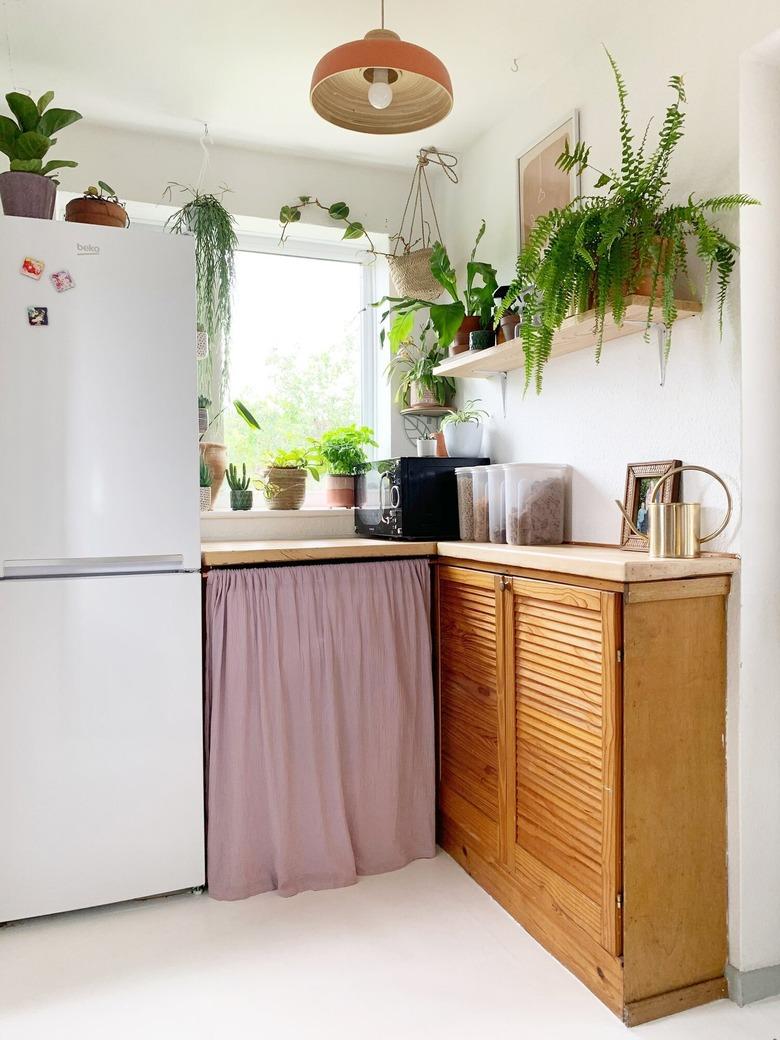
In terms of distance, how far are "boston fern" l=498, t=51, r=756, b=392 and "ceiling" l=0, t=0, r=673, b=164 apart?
24.0 inches

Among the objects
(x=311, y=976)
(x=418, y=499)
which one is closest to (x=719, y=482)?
(x=418, y=499)

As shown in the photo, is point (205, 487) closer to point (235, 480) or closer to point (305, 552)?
point (235, 480)

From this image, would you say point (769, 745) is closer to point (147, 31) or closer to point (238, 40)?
point (238, 40)

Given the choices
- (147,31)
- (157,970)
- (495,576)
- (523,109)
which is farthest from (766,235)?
(157,970)

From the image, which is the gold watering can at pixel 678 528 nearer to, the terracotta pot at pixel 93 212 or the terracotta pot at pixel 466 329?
the terracotta pot at pixel 466 329

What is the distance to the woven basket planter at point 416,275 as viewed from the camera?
301 centimetres

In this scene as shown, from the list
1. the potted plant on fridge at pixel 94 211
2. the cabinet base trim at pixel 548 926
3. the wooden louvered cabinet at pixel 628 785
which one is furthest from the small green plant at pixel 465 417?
the cabinet base trim at pixel 548 926

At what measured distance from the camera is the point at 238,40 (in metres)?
2.29

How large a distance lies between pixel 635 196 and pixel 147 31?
1544mm

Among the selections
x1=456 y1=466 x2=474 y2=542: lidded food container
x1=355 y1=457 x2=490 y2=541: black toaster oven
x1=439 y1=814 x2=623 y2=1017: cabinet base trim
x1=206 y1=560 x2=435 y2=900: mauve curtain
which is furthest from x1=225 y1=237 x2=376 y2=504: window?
x1=439 y1=814 x2=623 y2=1017: cabinet base trim

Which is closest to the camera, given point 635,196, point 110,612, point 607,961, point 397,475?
point 607,961

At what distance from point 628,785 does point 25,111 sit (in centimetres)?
234

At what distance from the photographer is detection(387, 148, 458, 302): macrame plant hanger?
301cm

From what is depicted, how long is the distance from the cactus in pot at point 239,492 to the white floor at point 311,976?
1.38 metres
